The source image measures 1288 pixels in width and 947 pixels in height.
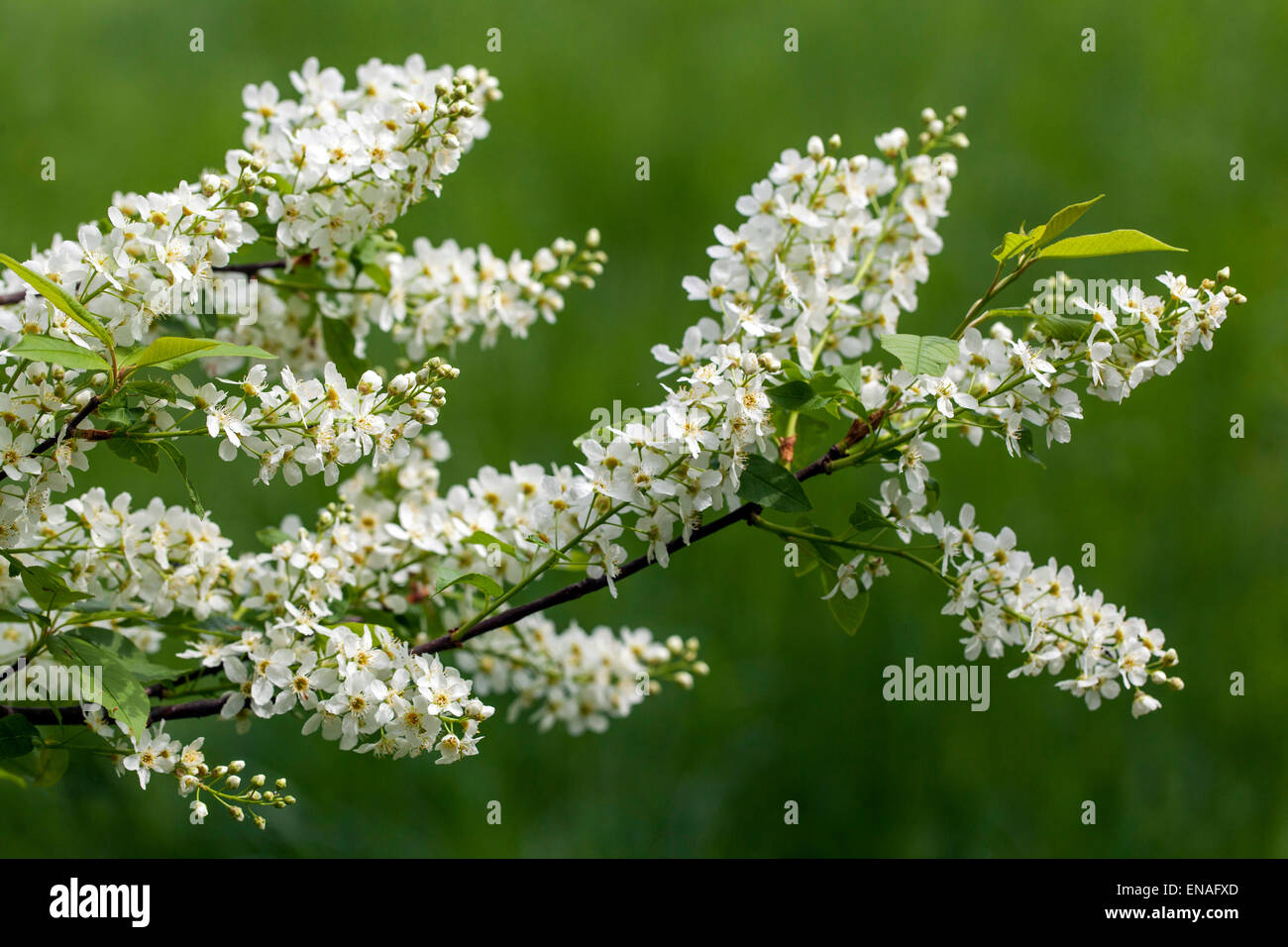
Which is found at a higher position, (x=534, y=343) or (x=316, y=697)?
(x=534, y=343)

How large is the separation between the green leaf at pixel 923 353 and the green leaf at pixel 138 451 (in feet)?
1.86

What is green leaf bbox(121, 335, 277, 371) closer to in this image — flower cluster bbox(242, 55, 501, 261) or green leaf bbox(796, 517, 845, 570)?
flower cluster bbox(242, 55, 501, 261)

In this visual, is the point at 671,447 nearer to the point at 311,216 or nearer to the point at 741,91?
the point at 311,216

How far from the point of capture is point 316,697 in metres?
1.02

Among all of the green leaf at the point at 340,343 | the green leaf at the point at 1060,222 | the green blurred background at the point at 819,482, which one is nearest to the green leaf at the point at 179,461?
the green leaf at the point at 340,343

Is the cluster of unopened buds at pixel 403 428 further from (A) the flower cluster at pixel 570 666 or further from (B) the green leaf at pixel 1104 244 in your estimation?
(A) the flower cluster at pixel 570 666

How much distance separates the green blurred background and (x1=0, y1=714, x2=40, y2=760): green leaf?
1361mm

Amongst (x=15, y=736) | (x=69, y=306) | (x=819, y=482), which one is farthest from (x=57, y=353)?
(x=819, y=482)

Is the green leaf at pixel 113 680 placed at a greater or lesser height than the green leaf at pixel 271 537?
lesser

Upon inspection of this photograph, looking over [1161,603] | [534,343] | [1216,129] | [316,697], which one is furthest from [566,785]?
[1216,129]

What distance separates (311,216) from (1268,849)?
2.24 m

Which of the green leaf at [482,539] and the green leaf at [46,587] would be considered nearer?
the green leaf at [46,587]

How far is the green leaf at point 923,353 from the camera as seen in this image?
0.96 m

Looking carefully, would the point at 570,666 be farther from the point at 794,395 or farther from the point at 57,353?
the point at 57,353
